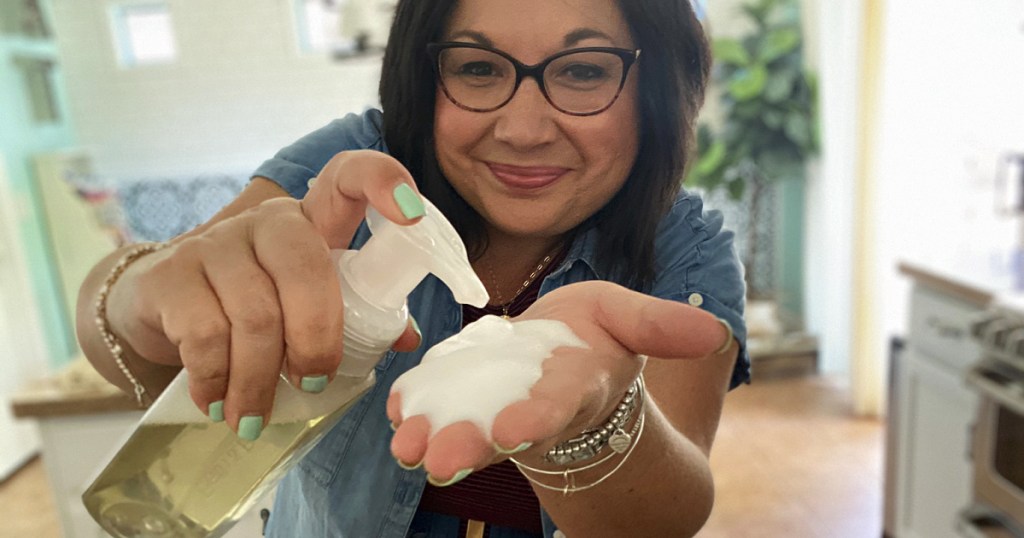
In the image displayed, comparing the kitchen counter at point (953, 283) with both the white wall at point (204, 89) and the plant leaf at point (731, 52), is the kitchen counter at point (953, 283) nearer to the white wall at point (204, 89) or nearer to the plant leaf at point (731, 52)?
the plant leaf at point (731, 52)

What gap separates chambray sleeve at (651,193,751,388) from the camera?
1.21 ft

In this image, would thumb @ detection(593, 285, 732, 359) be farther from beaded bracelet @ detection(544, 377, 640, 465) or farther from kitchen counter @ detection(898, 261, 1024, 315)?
kitchen counter @ detection(898, 261, 1024, 315)

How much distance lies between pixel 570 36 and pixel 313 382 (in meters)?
0.19

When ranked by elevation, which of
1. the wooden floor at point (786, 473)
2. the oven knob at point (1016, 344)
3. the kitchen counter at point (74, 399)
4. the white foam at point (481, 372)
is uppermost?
the white foam at point (481, 372)

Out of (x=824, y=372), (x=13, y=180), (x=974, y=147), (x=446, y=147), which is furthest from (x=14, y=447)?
(x=974, y=147)

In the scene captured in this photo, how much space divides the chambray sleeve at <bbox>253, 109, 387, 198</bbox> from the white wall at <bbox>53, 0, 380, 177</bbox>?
6.54ft

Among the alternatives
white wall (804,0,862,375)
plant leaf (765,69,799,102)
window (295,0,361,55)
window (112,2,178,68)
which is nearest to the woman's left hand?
white wall (804,0,862,375)

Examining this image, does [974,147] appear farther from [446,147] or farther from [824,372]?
[446,147]

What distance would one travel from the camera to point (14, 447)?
1933 millimetres

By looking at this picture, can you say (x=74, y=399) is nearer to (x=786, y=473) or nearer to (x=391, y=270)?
(x=391, y=270)

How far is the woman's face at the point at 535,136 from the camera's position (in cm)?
31

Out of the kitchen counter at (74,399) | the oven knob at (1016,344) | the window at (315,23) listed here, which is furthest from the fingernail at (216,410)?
the window at (315,23)

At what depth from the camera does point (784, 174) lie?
211cm

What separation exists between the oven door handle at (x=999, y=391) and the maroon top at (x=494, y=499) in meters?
0.82
